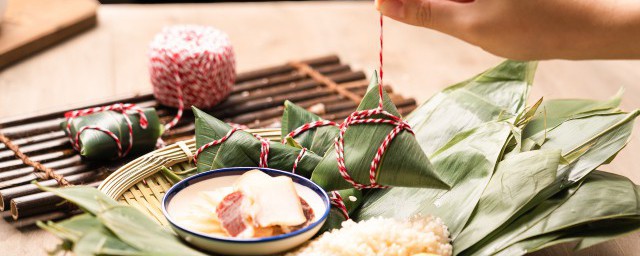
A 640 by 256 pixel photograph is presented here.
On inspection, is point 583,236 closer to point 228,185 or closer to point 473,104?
point 473,104

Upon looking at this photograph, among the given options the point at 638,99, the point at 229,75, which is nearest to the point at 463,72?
the point at 638,99

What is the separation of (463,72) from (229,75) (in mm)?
644

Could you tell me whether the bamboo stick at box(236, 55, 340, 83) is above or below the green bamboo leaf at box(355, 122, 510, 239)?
below

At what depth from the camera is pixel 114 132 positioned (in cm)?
137

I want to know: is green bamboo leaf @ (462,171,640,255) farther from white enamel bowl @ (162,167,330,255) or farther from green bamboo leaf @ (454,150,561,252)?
white enamel bowl @ (162,167,330,255)

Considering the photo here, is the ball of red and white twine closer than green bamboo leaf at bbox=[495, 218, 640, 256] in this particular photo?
No

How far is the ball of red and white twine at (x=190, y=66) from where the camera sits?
1556 millimetres

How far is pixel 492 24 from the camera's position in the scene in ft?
3.27

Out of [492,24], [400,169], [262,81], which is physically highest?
[492,24]

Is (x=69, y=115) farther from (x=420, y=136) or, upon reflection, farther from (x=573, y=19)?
(x=573, y=19)

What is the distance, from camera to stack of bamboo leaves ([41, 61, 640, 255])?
983 millimetres

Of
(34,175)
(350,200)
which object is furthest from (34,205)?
(350,200)

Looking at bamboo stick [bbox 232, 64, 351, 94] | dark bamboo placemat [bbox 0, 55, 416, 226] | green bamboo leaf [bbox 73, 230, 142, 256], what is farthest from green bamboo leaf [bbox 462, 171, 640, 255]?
bamboo stick [bbox 232, 64, 351, 94]

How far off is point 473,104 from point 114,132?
0.63m
